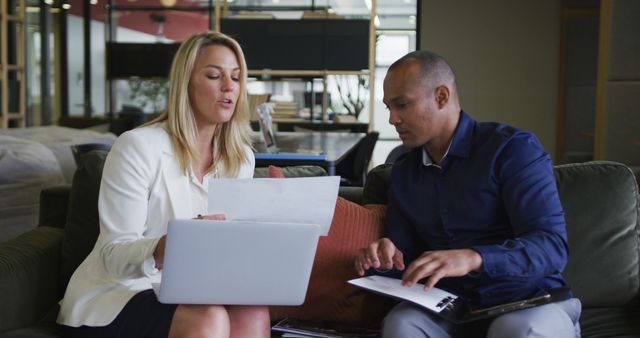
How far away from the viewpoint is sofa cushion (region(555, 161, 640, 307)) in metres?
2.45

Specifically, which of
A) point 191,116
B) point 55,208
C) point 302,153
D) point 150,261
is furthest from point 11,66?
point 150,261

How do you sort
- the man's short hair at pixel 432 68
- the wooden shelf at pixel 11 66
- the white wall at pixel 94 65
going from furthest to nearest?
the white wall at pixel 94 65, the wooden shelf at pixel 11 66, the man's short hair at pixel 432 68

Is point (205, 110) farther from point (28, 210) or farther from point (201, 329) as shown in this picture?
point (28, 210)

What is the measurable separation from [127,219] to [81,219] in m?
0.51

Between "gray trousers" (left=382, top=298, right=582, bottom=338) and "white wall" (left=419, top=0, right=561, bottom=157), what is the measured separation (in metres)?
6.38

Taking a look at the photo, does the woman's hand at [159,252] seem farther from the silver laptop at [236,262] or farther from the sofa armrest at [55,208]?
the sofa armrest at [55,208]

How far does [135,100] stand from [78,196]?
9143 mm

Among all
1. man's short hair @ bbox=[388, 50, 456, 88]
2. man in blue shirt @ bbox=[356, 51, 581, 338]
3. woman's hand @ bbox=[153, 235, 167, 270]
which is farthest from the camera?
man's short hair @ bbox=[388, 50, 456, 88]

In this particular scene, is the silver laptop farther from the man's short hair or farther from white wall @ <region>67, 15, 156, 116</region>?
white wall @ <region>67, 15, 156, 116</region>

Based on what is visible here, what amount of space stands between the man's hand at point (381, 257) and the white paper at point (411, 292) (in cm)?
4

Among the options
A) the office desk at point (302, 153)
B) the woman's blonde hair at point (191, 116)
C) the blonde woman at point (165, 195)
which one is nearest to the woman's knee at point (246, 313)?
the blonde woman at point (165, 195)

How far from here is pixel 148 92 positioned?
36.9ft

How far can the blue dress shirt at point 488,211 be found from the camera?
1997 mm

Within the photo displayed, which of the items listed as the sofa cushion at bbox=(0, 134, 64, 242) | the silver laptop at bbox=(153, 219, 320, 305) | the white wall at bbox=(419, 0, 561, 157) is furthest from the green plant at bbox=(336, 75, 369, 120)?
the silver laptop at bbox=(153, 219, 320, 305)
